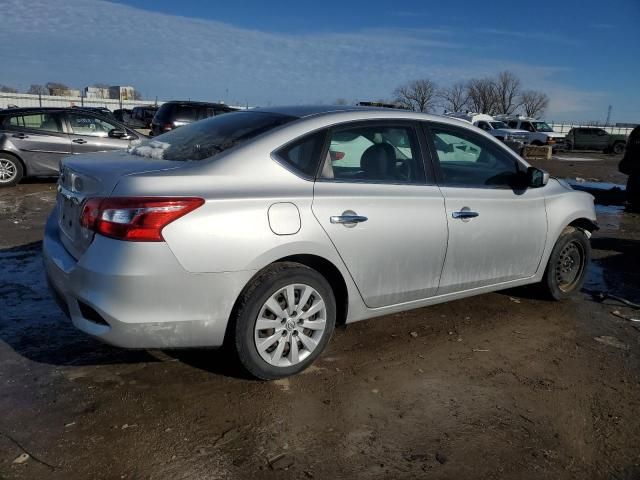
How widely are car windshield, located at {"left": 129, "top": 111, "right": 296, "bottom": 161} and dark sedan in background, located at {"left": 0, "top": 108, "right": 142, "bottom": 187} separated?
7.50 m

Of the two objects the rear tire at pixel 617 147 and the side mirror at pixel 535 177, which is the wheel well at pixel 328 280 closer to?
the side mirror at pixel 535 177

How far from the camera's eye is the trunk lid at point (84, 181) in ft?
9.85

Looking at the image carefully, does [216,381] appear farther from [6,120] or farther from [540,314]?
[6,120]

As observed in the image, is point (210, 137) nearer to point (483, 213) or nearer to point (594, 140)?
point (483, 213)

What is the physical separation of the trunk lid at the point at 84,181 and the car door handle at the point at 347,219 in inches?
36.5

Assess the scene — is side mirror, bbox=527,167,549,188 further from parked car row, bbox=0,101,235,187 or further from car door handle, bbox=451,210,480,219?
parked car row, bbox=0,101,235,187

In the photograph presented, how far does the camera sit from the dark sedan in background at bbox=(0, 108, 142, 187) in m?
10.4

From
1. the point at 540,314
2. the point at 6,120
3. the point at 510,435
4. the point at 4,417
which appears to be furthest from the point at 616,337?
the point at 6,120

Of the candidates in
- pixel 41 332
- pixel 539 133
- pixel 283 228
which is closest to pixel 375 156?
pixel 283 228

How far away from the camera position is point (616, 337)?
171 inches

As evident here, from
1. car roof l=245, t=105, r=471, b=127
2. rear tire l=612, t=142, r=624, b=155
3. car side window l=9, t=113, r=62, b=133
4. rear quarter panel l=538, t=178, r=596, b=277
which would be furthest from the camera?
rear tire l=612, t=142, r=624, b=155

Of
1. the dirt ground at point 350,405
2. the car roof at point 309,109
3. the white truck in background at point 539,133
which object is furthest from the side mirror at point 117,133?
the white truck in background at point 539,133

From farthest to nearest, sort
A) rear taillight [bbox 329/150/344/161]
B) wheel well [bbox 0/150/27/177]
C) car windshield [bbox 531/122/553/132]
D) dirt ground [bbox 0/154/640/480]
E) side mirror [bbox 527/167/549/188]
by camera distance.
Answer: car windshield [bbox 531/122/553/132]
wheel well [bbox 0/150/27/177]
side mirror [bbox 527/167/549/188]
rear taillight [bbox 329/150/344/161]
dirt ground [bbox 0/154/640/480]

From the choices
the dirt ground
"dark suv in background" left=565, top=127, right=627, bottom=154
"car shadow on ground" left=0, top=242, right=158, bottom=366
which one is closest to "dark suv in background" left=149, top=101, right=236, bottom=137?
"car shadow on ground" left=0, top=242, right=158, bottom=366
